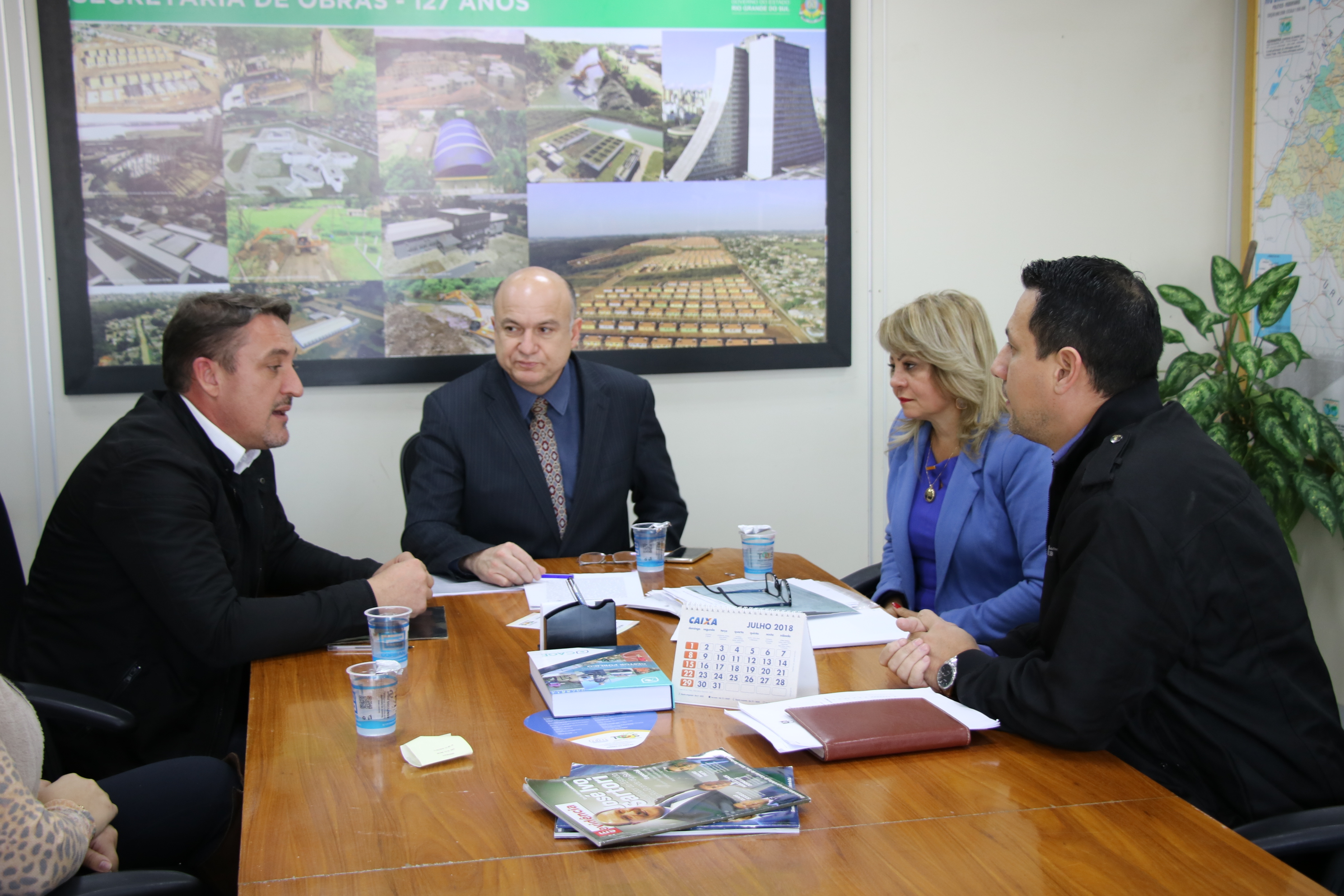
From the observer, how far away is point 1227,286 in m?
3.78

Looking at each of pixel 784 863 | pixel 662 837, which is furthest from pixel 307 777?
pixel 784 863

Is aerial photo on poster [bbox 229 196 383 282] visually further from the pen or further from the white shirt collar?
the pen

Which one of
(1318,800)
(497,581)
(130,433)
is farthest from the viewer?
(497,581)

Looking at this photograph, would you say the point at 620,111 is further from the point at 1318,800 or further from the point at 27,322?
the point at 1318,800

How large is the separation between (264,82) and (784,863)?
128 inches

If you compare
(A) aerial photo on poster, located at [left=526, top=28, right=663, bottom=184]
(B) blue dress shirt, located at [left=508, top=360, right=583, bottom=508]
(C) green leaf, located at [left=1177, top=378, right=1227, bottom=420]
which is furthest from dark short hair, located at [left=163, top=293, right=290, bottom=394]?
(C) green leaf, located at [left=1177, top=378, right=1227, bottom=420]

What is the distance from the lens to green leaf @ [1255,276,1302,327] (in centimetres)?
366

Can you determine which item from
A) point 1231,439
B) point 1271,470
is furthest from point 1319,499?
point 1231,439

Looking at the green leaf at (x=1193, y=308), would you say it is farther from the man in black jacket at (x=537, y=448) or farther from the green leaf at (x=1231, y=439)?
the man in black jacket at (x=537, y=448)

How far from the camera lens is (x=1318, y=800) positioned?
159 centimetres

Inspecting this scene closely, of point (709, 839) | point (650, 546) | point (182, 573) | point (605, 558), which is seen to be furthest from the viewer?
point (605, 558)

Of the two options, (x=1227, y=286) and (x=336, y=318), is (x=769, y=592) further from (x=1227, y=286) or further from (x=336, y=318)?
(x=1227, y=286)

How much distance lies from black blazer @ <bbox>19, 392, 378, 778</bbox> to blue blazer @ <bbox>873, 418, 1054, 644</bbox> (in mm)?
1386

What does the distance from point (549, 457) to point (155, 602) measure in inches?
51.0
